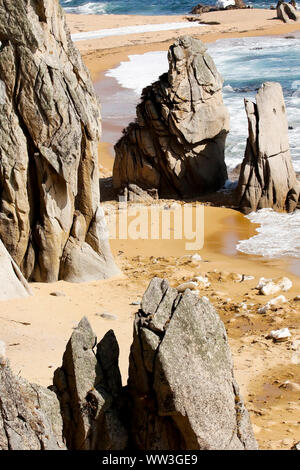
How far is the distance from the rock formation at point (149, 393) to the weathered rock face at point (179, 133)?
31.7 ft

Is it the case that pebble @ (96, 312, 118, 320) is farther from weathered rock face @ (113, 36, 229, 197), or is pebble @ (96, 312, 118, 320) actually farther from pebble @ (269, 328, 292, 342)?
weathered rock face @ (113, 36, 229, 197)

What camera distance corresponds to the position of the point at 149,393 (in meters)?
5.83

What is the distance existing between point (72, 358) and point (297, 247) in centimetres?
736

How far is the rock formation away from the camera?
5516mm

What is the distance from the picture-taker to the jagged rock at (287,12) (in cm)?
4425

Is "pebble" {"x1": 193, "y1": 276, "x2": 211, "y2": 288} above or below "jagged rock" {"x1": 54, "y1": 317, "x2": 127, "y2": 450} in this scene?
below

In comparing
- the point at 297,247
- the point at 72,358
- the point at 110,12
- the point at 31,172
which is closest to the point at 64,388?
the point at 72,358

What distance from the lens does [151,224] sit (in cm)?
1387

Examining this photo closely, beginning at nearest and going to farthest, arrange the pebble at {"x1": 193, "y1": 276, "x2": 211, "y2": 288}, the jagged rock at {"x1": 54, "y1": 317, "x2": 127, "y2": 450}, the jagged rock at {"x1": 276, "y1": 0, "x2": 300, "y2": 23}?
the jagged rock at {"x1": 54, "y1": 317, "x2": 127, "y2": 450} → the pebble at {"x1": 193, "y1": 276, "x2": 211, "y2": 288} → the jagged rock at {"x1": 276, "y1": 0, "x2": 300, "y2": 23}

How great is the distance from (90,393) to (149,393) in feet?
1.51

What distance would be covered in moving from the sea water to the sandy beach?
493 millimetres

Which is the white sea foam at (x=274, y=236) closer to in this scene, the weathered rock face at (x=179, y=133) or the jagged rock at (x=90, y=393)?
the weathered rock face at (x=179, y=133)

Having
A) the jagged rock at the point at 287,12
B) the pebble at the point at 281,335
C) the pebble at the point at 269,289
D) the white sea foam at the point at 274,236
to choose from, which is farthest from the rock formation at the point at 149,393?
the jagged rock at the point at 287,12

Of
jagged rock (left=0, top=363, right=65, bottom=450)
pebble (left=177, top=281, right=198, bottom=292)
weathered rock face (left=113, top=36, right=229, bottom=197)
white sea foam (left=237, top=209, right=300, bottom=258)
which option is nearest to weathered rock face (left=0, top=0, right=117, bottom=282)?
pebble (left=177, top=281, right=198, bottom=292)
